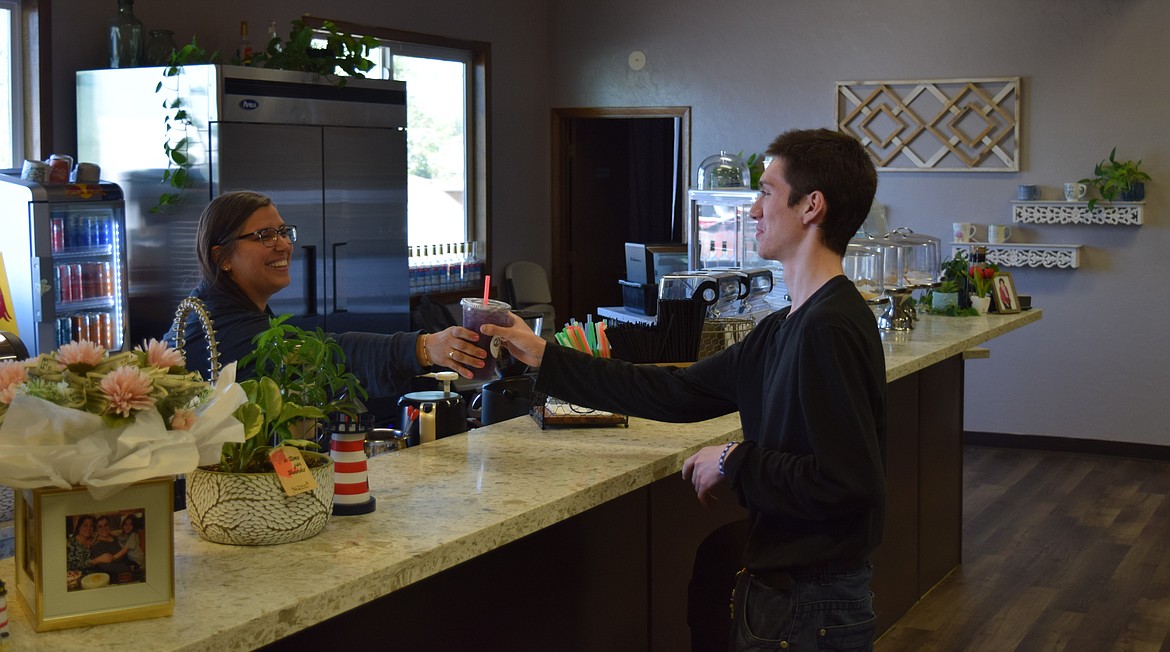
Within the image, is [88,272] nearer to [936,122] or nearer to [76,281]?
[76,281]


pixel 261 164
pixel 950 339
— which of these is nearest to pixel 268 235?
pixel 261 164

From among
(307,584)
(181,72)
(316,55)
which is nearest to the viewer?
(307,584)

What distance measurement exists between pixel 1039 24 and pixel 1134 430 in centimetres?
233

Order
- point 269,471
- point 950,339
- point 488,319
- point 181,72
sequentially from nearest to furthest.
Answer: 1. point 269,471
2. point 488,319
3. point 950,339
4. point 181,72

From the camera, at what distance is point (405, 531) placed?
188cm

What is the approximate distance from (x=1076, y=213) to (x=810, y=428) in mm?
5388

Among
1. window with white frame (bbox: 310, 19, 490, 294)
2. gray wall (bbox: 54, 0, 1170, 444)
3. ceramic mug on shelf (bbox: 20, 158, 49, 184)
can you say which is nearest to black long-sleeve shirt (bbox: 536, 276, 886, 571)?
ceramic mug on shelf (bbox: 20, 158, 49, 184)

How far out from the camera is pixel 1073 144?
670 cm

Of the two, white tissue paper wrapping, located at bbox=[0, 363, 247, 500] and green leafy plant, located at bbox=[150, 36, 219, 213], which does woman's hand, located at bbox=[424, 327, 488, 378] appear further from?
green leafy plant, located at bbox=[150, 36, 219, 213]

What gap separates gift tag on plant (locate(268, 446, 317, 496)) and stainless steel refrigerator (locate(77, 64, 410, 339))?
11.3 feet

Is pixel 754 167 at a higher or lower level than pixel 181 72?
lower

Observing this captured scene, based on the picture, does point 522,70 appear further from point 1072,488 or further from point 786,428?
point 786,428

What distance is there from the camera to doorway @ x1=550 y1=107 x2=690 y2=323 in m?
8.32

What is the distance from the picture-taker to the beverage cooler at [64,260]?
4430mm
